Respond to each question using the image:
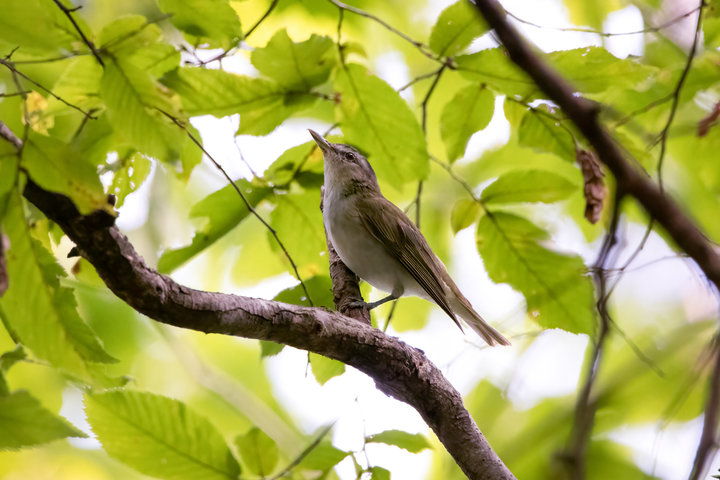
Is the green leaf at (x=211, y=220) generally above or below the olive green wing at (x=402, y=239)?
below

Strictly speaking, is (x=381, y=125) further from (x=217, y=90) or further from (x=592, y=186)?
(x=592, y=186)

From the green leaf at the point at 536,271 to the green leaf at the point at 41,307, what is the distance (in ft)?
5.60

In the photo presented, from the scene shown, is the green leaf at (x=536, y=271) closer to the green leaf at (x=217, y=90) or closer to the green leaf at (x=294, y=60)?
the green leaf at (x=294, y=60)

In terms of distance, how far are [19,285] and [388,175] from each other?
1.81 m

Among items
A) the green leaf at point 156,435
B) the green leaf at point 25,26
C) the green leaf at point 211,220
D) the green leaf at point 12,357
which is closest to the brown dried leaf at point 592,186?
the green leaf at point 211,220

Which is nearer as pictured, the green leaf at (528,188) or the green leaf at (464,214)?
the green leaf at (528,188)

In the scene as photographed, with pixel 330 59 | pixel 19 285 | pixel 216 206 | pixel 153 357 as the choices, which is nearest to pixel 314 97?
pixel 330 59

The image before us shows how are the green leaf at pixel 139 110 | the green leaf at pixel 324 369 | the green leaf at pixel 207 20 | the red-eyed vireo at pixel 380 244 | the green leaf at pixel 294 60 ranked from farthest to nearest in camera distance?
the red-eyed vireo at pixel 380 244, the green leaf at pixel 324 369, the green leaf at pixel 294 60, the green leaf at pixel 207 20, the green leaf at pixel 139 110

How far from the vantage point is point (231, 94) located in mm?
2738

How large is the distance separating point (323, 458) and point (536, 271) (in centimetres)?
126

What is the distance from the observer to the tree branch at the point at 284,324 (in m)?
1.81

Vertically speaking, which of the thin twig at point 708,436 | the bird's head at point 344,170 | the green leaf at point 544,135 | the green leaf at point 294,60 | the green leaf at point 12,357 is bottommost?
the thin twig at point 708,436

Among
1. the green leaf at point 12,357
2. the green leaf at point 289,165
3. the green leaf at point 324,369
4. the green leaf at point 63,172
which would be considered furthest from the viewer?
the green leaf at point 289,165

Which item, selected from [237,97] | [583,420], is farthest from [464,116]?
[583,420]
